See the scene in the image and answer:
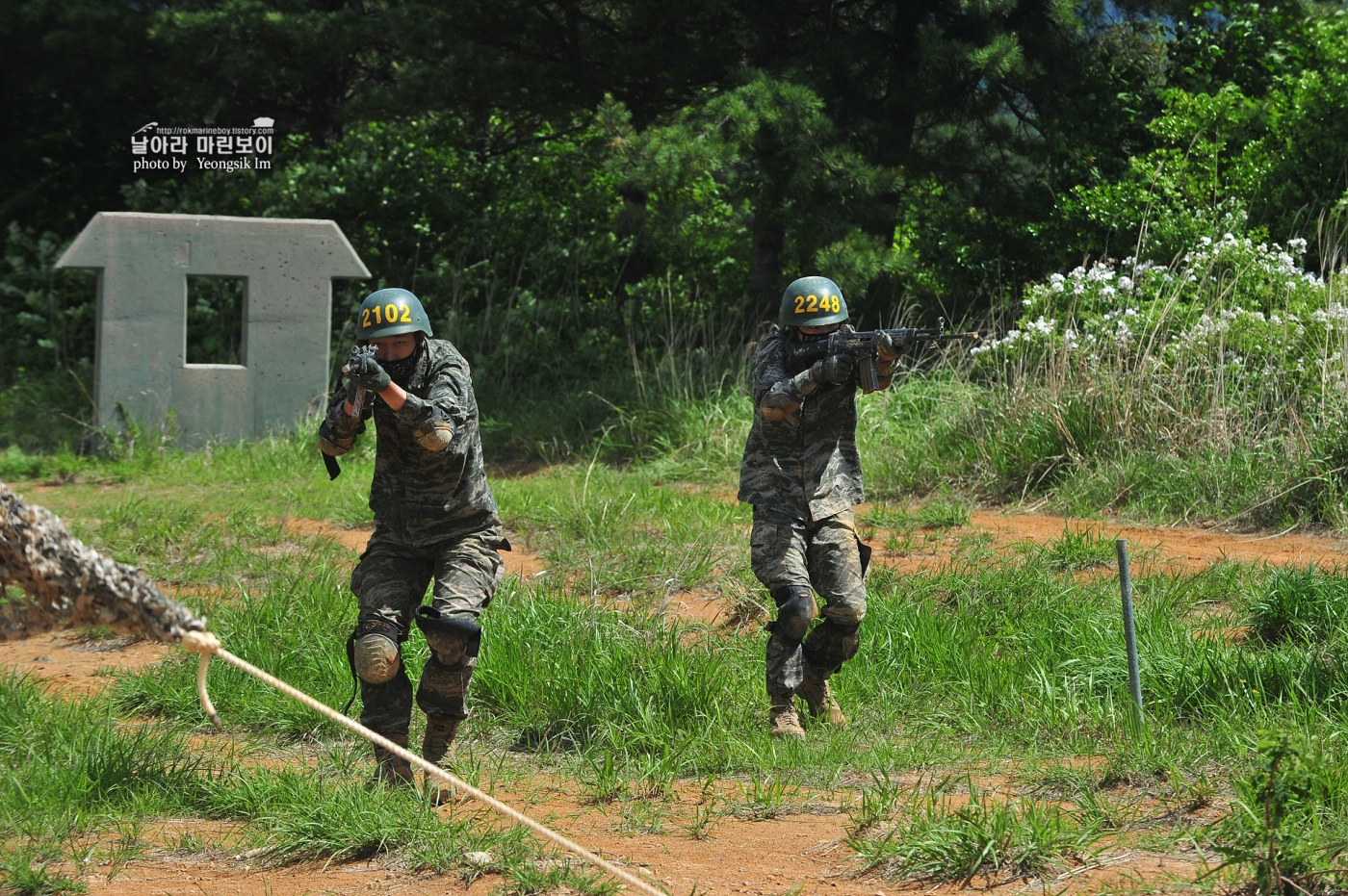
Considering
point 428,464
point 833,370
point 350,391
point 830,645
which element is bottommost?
point 830,645

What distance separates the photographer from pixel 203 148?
15.2 metres

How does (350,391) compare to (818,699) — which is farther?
(818,699)

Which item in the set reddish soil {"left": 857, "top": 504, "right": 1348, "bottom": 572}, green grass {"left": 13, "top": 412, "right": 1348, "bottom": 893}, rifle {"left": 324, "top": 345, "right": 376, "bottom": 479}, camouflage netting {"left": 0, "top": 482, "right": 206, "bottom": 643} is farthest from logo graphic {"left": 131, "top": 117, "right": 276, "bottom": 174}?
camouflage netting {"left": 0, "top": 482, "right": 206, "bottom": 643}

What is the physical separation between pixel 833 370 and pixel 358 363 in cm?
183

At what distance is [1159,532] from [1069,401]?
54.8 inches

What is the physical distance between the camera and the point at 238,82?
14.5 m

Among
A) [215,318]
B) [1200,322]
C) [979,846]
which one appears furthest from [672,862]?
[215,318]

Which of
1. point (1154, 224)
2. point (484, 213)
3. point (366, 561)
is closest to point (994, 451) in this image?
point (1154, 224)

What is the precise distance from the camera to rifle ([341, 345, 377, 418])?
4.32 m

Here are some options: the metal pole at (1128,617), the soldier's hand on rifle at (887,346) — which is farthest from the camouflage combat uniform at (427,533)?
the metal pole at (1128,617)

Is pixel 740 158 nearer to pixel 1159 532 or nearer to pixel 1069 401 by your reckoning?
pixel 1069 401

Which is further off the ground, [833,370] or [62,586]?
[833,370]

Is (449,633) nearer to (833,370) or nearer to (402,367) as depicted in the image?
(402,367)

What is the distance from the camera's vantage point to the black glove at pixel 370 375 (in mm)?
4301
